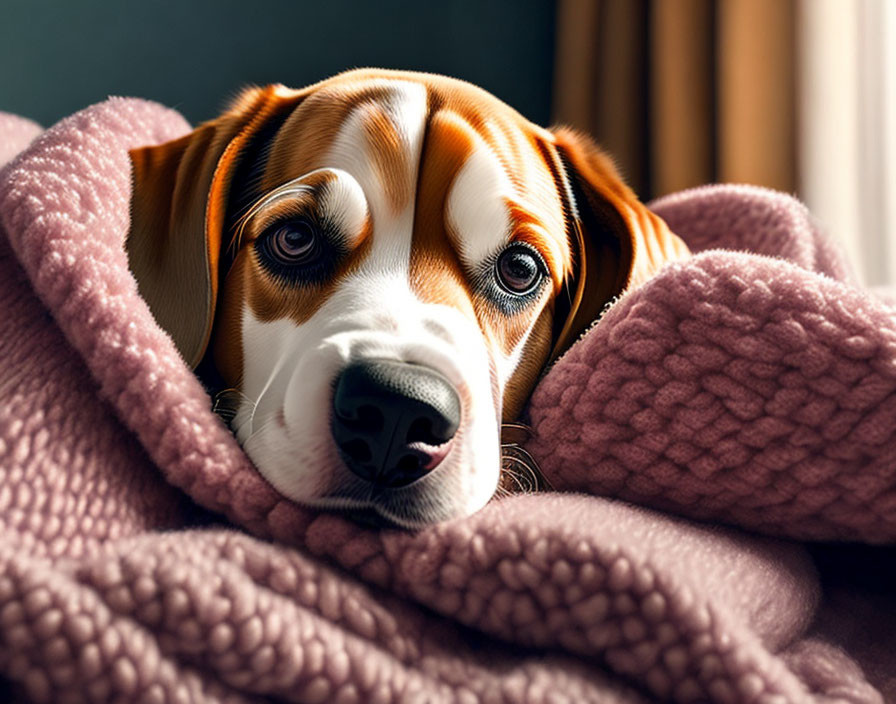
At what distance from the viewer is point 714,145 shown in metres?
2.51

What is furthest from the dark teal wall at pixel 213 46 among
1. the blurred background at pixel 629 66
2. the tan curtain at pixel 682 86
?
the tan curtain at pixel 682 86

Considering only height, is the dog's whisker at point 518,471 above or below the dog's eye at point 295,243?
below

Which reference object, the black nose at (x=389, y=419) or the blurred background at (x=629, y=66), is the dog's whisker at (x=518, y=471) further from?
the blurred background at (x=629, y=66)

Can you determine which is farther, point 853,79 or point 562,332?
point 853,79

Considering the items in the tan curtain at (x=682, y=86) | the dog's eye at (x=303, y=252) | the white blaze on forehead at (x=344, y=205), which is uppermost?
the white blaze on forehead at (x=344, y=205)

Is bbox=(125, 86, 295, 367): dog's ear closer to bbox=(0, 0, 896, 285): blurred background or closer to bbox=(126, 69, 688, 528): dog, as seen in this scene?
bbox=(126, 69, 688, 528): dog

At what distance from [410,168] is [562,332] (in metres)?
0.29

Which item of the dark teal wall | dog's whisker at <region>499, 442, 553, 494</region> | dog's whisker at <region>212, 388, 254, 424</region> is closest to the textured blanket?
dog's whisker at <region>499, 442, 553, 494</region>

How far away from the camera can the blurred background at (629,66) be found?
2.10 meters

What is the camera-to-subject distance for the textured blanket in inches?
18.8

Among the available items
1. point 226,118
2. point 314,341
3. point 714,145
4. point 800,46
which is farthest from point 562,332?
point 714,145

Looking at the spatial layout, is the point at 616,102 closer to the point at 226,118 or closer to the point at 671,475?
the point at 226,118

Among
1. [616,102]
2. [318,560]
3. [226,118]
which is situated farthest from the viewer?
[616,102]

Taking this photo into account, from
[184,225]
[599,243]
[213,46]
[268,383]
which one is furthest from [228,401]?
[213,46]
